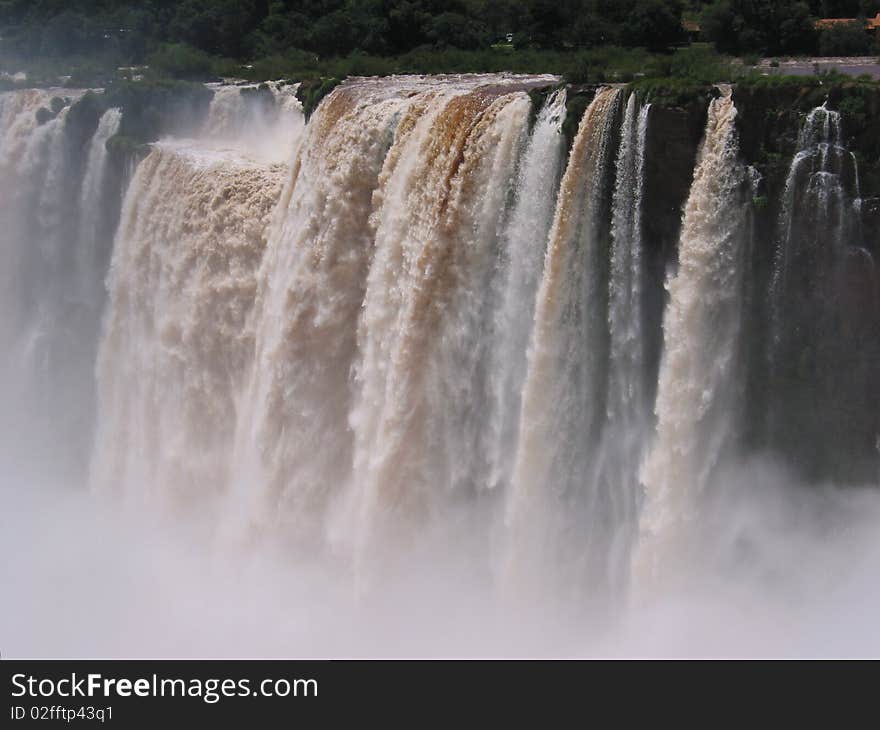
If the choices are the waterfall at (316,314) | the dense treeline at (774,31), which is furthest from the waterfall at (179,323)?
the dense treeline at (774,31)

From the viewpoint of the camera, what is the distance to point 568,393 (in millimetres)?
12469

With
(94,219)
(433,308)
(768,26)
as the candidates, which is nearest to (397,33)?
(768,26)

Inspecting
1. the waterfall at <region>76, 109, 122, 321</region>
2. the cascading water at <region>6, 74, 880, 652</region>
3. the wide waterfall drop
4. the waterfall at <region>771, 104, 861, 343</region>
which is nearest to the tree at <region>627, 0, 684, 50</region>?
the cascading water at <region>6, 74, 880, 652</region>

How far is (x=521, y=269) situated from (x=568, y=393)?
1.42 meters

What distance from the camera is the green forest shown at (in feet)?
70.6

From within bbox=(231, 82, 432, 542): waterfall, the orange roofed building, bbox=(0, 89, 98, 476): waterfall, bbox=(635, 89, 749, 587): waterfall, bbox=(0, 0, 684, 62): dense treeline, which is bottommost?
bbox=(635, 89, 749, 587): waterfall

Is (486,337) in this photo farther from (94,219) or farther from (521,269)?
(94,219)

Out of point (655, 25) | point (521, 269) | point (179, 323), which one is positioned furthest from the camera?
point (655, 25)

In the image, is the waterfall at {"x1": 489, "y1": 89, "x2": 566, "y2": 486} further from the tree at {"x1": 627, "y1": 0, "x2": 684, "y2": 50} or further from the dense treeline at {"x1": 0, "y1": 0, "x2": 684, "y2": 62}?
the dense treeline at {"x1": 0, "y1": 0, "x2": 684, "y2": 62}

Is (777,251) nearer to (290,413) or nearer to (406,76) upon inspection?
(290,413)

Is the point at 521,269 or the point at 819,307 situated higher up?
the point at 521,269

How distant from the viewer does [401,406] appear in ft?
45.3

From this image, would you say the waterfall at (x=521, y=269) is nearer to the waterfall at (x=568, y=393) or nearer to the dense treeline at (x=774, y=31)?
the waterfall at (x=568, y=393)

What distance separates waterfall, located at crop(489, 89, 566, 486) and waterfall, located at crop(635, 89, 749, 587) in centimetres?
164
